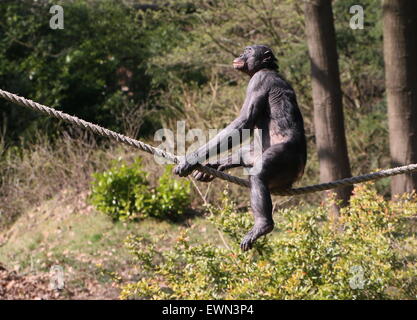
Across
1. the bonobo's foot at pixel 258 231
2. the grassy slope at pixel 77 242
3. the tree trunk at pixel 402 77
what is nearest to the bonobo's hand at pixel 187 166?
the bonobo's foot at pixel 258 231

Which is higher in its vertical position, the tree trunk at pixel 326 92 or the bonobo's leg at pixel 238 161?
the tree trunk at pixel 326 92

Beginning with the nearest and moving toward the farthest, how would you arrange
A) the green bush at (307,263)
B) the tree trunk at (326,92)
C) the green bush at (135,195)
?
the green bush at (307,263), the tree trunk at (326,92), the green bush at (135,195)

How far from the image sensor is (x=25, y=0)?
13.1m

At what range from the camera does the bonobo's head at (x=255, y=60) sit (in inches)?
161

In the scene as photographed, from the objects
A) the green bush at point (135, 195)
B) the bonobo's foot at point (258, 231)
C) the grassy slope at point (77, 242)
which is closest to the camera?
the bonobo's foot at point (258, 231)

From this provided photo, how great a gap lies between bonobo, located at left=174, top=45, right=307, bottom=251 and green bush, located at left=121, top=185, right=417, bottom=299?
169cm

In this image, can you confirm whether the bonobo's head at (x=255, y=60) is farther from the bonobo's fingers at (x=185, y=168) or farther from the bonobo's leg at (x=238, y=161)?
the bonobo's fingers at (x=185, y=168)

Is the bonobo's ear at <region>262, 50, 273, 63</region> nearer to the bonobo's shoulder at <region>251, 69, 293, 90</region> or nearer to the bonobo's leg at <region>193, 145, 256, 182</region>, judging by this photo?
the bonobo's shoulder at <region>251, 69, 293, 90</region>

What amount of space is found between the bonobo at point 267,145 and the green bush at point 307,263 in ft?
5.53

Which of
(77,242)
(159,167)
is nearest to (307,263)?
(77,242)

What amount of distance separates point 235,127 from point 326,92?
5.39m

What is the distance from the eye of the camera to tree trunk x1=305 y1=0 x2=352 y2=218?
8.90 meters

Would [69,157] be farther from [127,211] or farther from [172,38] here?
[172,38]
